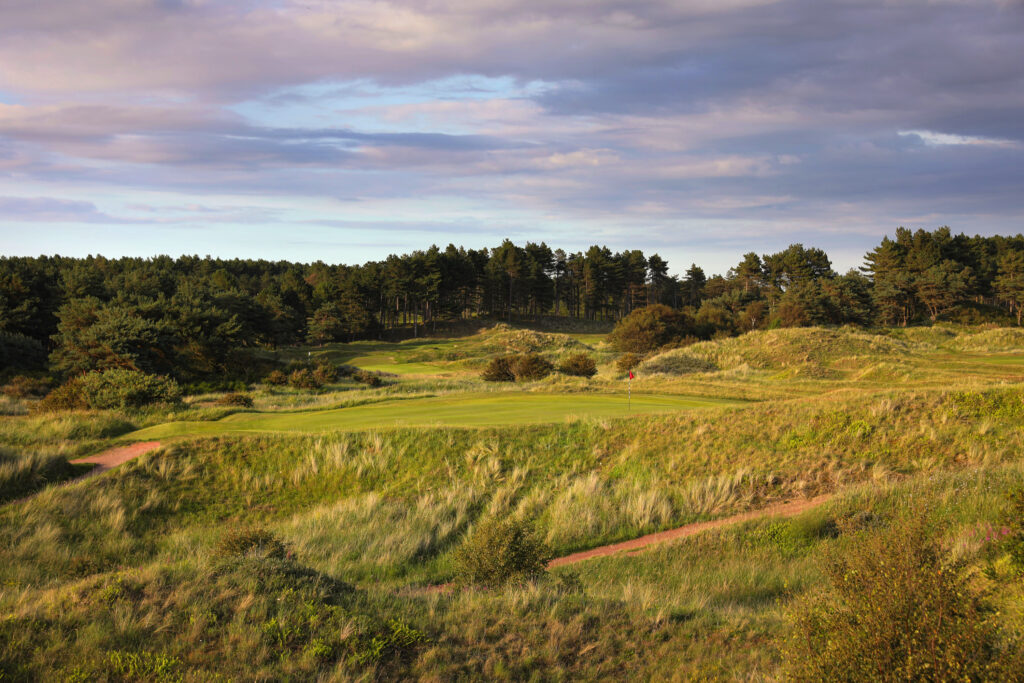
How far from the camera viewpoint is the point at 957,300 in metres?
79.1

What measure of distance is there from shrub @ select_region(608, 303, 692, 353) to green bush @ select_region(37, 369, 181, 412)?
4651 cm

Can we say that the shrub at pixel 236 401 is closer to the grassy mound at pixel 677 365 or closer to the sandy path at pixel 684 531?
the sandy path at pixel 684 531

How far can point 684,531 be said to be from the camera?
400 inches

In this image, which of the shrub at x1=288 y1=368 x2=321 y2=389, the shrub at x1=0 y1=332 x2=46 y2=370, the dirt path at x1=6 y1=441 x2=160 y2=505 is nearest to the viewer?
the dirt path at x1=6 y1=441 x2=160 y2=505

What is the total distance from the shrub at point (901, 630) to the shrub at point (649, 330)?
58.1 m

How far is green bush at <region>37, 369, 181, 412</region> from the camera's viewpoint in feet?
73.4

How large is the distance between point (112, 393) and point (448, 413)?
43.9ft

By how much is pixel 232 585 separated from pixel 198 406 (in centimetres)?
2010

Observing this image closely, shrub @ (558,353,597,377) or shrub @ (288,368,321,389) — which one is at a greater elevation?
shrub @ (558,353,597,377)

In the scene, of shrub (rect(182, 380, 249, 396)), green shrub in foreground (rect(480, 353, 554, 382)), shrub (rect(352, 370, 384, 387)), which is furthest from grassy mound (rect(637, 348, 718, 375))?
shrub (rect(182, 380, 249, 396))

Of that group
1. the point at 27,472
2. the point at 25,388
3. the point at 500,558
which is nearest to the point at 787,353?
the point at 500,558

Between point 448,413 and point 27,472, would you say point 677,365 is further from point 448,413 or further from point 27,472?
point 27,472

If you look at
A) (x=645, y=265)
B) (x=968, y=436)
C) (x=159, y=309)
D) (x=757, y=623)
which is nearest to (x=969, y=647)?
(x=757, y=623)

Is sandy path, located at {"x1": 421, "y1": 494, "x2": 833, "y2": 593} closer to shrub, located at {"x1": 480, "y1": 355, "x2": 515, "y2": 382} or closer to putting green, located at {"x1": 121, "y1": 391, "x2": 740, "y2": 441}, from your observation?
putting green, located at {"x1": 121, "y1": 391, "x2": 740, "y2": 441}
